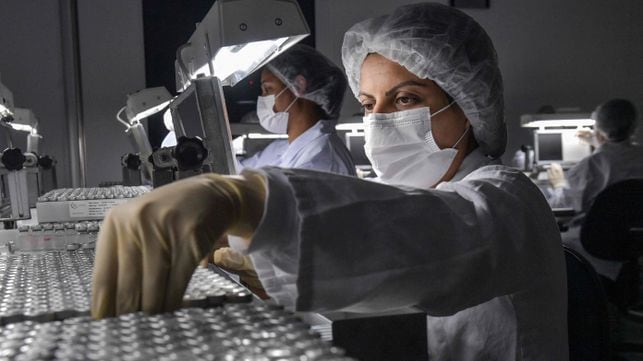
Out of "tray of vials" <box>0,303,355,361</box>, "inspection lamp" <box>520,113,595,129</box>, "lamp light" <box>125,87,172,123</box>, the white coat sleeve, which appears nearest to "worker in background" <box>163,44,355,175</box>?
"lamp light" <box>125,87,172,123</box>

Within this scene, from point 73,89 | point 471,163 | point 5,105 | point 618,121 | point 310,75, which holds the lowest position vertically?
point 471,163

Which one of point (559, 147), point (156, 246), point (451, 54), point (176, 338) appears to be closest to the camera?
point (176, 338)

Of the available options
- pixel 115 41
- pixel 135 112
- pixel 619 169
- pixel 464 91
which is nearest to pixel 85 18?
pixel 115 41

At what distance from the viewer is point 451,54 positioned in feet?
4.20

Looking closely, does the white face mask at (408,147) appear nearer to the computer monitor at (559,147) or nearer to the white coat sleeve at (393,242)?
the white coat sleeve at (393,242)

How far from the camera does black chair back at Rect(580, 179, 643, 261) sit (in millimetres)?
2904

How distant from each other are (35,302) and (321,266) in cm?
31

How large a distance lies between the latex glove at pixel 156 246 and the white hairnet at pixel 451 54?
2.64 ft

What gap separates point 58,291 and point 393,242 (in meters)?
0.40

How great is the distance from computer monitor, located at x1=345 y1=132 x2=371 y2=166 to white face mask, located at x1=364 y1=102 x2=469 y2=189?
14.3 feet

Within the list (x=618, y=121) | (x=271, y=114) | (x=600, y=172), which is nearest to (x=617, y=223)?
(x=600, y=172)

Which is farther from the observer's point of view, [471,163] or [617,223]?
[617,223]

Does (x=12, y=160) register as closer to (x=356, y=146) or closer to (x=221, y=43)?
(x=221, y=43)

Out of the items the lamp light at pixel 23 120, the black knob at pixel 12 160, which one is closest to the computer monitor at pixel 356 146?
the lamp light at pixel 23 120
